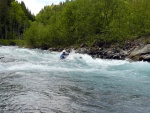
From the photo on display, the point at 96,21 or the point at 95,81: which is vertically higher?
the point at 96,21

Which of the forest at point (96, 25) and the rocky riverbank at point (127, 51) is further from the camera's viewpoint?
the forest at point (96, 25)

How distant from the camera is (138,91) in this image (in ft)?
36.2

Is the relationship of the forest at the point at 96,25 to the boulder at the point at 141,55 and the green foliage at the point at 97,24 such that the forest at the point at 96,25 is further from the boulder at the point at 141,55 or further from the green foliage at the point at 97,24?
the boulder at the point at 141,55

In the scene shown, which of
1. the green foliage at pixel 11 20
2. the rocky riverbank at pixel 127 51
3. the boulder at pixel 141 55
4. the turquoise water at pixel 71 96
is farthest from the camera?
the green foliage at pixel 11 20

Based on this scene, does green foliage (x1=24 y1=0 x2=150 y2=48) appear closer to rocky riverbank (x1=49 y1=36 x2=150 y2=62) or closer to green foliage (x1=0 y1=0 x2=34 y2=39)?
rocky riverbank (x1=49 y1=36 x2=150 y2=62)

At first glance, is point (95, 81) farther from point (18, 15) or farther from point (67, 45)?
point (18, 15)

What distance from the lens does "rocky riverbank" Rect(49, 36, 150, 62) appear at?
26503 millimetres

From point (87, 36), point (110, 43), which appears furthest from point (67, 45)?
point (110, 43)

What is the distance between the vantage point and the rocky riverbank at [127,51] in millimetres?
26503

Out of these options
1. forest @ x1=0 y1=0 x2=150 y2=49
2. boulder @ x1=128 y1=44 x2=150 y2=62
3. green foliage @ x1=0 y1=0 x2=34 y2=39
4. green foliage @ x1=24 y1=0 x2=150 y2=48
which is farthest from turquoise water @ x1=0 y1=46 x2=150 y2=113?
green foliage @ x1=0 y1=0 x2=34 y2=39

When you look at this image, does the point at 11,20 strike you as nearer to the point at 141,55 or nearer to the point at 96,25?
the point at 96,25

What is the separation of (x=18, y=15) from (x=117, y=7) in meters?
48.4

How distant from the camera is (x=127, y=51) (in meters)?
31.3

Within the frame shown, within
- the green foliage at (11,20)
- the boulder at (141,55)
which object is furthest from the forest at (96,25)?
the green foliage at (11,20)
